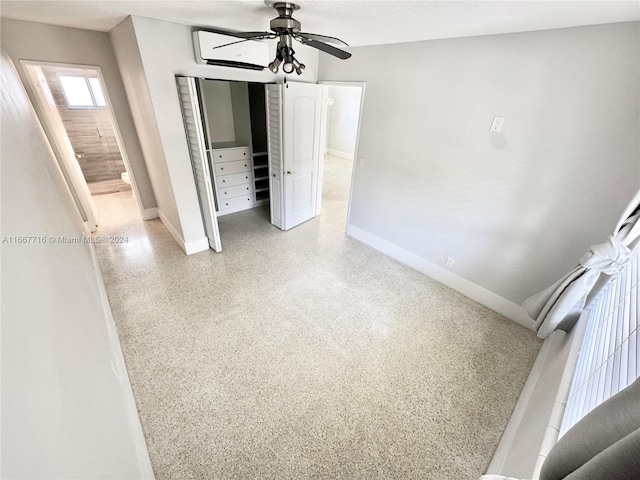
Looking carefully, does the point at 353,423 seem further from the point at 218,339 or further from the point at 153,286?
the point at 153,286

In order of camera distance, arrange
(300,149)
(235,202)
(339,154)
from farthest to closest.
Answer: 1. (339,154)
2. (235,202)
3. (300,149)

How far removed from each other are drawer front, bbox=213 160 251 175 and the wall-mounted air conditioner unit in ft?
4.78

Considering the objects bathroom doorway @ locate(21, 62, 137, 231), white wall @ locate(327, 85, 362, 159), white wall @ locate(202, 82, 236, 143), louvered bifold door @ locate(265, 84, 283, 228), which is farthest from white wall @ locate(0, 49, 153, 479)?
white wall @ locate(327, 85, 362, 159)

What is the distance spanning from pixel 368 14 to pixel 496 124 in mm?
1318

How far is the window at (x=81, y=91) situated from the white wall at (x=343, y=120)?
532cm

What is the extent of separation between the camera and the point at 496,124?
83.5 inches

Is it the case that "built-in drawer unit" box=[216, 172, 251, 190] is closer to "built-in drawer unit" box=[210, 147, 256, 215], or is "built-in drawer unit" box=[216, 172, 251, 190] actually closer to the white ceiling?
"built-in drawer unit" box=[210, 147, 256, 215]

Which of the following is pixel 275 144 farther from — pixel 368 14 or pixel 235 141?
pixel 368 14

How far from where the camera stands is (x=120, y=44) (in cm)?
247

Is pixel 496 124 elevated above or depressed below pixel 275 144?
above

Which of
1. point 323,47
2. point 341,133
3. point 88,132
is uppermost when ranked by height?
point 323,47

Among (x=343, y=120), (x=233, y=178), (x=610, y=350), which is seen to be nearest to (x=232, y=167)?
(x=233, y=178)

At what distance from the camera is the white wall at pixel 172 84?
2195 millimetres

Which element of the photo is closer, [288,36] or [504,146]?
[288,36]
